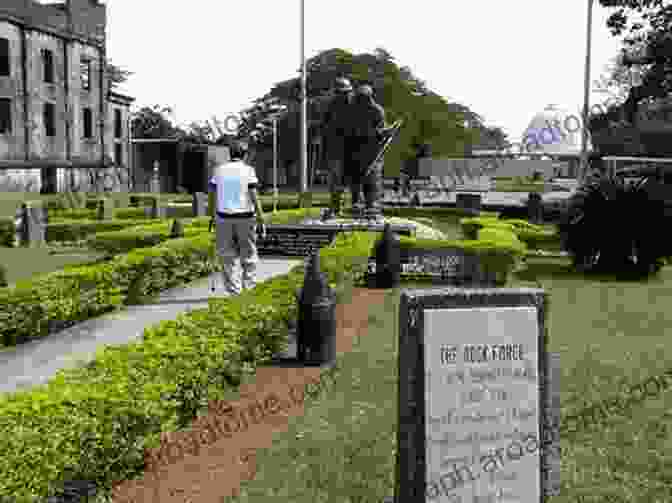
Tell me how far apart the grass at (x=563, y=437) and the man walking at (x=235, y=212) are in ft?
5.80

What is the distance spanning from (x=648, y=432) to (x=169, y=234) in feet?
39.2

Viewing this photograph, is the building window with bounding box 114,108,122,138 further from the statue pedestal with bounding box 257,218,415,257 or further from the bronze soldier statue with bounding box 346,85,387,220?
the statue pedestal with bounding box 257,218,415,257

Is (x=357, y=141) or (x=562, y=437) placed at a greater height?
(x=357, y=141)

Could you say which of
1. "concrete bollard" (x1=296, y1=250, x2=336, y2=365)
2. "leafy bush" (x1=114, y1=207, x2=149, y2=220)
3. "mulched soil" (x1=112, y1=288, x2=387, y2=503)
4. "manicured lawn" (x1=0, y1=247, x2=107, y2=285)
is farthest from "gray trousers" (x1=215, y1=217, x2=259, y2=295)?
"leafy bush" (x1=114, y1=207, x2=149, y2=220)

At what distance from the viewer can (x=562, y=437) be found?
5266 millimetres

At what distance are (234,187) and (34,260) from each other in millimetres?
9730

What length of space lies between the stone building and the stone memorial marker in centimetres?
3343

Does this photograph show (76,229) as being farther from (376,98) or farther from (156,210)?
(376,98)

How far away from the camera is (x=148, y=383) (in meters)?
4.73

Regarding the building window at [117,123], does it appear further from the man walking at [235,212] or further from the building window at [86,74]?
the man walking at [235,212]

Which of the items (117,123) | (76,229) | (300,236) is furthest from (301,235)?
(117,123)

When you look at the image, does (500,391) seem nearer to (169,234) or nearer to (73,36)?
(169,234)

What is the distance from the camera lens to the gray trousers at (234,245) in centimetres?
916

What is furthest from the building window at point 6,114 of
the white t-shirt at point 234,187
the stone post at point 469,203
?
the white t-shirt at point 234,187
